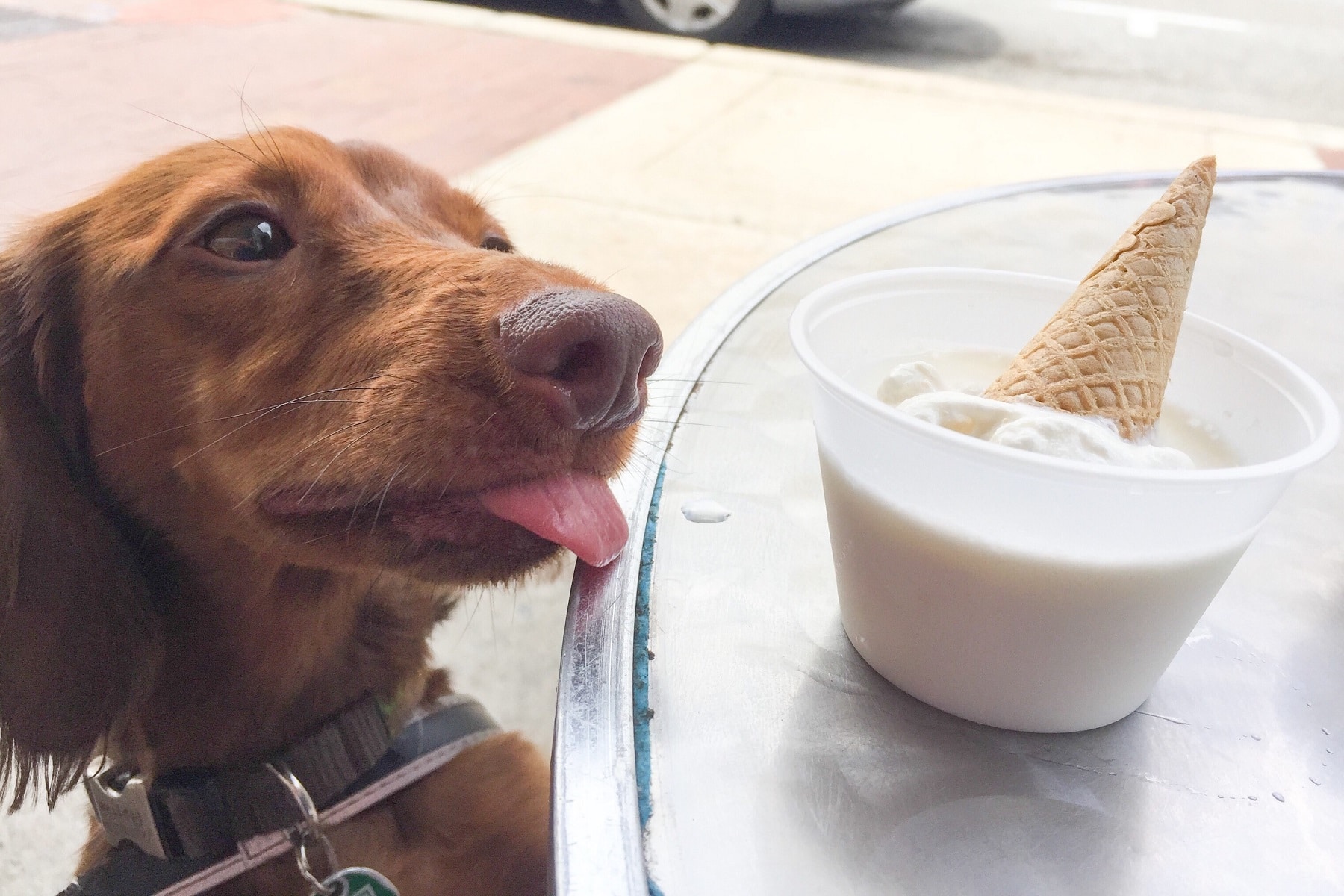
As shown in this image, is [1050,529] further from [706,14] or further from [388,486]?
[706,14]

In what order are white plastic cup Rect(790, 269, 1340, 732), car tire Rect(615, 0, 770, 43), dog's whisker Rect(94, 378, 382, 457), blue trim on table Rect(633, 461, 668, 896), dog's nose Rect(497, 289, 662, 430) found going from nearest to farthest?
1. white plastic cup Rect(790, 269, 1340, 732)
2. blue trim on table Rect(633, 461, 668, 896)
3. dog's nose Rect(497, 289, 662, 430)
4. dog's whisker Rect(94, 378, 382, 457)
5. car tire Rect(615, 0, 770, 43)

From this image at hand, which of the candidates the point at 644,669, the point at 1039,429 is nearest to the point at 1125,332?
the point at 1039,429

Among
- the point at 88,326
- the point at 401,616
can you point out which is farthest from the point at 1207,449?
the point at 88,326

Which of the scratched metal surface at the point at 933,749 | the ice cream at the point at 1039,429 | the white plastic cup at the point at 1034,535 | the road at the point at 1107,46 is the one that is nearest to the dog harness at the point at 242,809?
the scratched metal surface at the point at 933,749

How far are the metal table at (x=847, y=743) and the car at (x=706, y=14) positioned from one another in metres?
6.05

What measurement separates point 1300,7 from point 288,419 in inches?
456

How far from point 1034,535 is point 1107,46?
333 inches

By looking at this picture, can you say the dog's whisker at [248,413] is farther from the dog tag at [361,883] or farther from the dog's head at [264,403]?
the dog tag at [361,883]

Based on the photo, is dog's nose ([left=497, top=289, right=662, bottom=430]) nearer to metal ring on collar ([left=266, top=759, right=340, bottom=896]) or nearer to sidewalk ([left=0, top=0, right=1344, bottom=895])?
metal ring on collar ([left=266, top=759, right=340, bottom=896])

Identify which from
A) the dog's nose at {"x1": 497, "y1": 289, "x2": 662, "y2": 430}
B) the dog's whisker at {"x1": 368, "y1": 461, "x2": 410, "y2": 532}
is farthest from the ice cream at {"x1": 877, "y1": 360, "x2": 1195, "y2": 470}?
the dog's whisker at {"x1": 368, "y1": 461, "x2": 410, "y2": 532}

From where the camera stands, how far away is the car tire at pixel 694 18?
266 inches

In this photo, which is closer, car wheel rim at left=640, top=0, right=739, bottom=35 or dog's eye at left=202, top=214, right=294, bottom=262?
dog's eye at left=202, top=214, right=294, bottom=262

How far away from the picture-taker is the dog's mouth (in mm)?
1006

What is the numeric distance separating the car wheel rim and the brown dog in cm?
586
